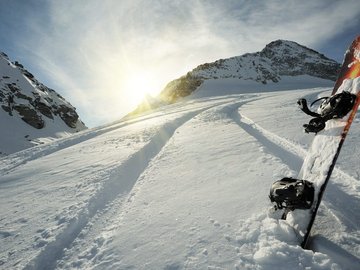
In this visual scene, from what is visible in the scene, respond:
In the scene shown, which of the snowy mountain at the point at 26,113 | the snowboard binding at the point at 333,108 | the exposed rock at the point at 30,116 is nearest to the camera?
the snowboard binding at the point at 333,108

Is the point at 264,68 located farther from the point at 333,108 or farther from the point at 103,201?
the point at 333,108

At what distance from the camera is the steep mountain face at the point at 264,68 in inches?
2282

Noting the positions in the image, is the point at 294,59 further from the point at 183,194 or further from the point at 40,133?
the point at 183,194

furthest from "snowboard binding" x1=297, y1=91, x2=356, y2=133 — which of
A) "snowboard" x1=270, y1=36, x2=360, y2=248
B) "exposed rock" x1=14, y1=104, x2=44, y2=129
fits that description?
"exposed rock" x1=14, y1=104, x2=44, y2=129

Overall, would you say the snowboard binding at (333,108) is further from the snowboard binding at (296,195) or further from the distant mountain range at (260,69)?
the distant mountain range at (260,69)

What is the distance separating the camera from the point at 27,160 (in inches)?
430

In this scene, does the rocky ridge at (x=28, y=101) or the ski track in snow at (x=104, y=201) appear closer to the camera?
the ski track in snow at (x=104, y=201)

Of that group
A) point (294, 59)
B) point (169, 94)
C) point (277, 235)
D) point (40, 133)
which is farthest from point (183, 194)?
point (294, 59)

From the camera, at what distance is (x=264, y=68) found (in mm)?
69625

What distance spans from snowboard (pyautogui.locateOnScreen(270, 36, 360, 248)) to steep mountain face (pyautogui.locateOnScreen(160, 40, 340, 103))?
48234mm

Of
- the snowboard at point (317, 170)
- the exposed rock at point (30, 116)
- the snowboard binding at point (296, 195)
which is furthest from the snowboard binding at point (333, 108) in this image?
the exposed rock at point (30, 116)

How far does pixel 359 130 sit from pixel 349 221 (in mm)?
3878

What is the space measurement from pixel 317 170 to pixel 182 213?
6.56 ft

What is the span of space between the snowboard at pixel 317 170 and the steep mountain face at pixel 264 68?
48.2 m
